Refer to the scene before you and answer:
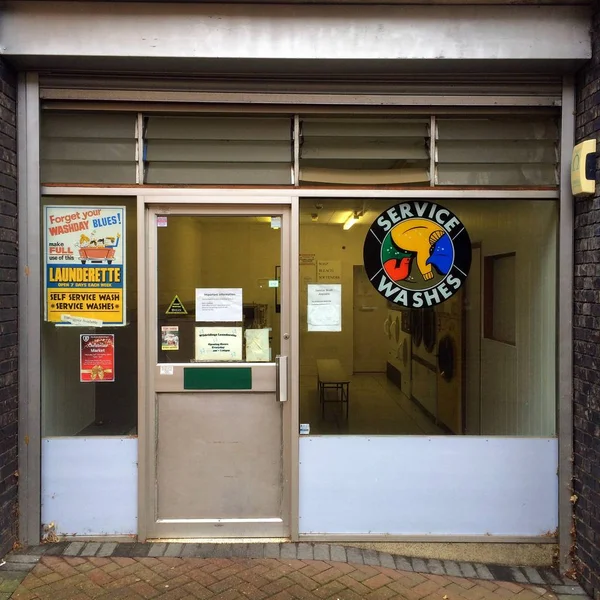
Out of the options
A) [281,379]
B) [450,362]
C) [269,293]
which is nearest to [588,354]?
[450,362]

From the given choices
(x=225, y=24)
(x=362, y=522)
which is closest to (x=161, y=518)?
(x=362, y=522)

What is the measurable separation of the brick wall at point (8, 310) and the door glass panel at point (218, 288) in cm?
97

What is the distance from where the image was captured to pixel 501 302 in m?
4.06

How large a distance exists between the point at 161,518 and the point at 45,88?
3.18 meters

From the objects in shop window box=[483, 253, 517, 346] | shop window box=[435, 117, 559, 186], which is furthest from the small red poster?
shop window box=[483, 253, 517, 346]

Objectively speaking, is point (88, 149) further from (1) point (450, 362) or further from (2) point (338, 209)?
(1) point (450, 362)

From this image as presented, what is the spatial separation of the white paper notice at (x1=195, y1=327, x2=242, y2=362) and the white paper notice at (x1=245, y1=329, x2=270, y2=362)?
7 centimetres

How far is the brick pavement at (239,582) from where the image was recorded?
123 inches

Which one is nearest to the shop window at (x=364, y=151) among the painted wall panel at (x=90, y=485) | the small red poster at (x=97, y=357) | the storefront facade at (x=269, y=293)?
the storefront facade at (x=269, y=293)

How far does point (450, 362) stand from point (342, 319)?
3.30 feet

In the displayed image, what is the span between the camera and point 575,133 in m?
3.61

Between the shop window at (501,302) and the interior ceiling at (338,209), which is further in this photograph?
the shop window at (501,302)

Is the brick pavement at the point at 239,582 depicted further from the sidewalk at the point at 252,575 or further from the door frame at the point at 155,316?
the door frame at the point at 155,316

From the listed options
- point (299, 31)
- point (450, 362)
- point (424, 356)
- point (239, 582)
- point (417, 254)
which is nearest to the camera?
point (239, 582)
